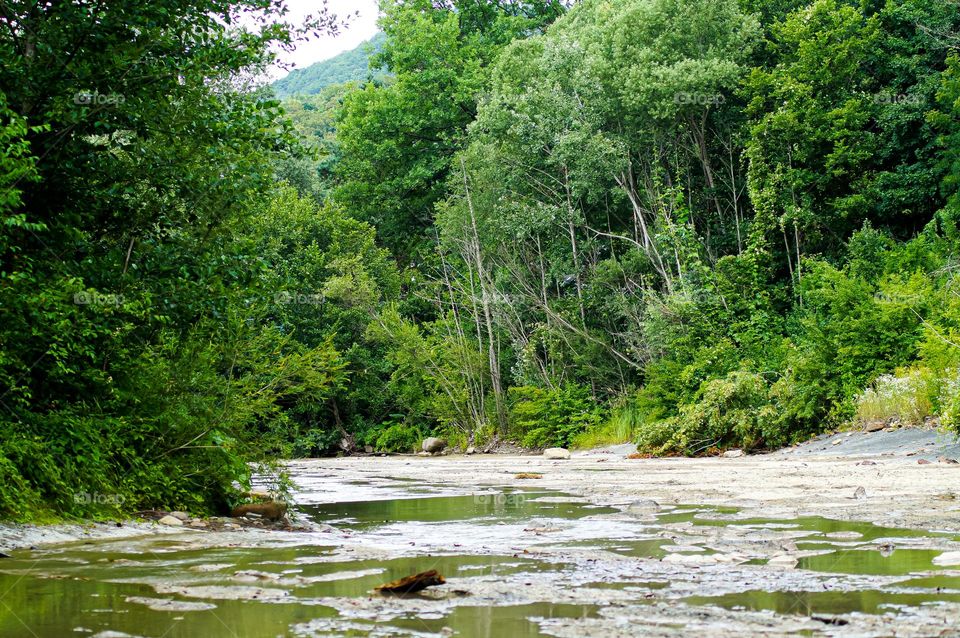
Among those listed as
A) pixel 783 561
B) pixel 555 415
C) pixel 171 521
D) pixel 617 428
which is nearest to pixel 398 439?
pixel 555 415

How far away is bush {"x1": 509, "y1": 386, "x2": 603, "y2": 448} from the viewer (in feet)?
98.8

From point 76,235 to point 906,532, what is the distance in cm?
739

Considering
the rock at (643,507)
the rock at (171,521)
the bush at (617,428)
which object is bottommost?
the bush at (617,428)

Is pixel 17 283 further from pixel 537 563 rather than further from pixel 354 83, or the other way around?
pixel 354 83

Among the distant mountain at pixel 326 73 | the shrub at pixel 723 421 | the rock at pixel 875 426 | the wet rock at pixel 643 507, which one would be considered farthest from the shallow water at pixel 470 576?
the distant mountain at pixel 326 73

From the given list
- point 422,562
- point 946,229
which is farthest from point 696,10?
point 422,562

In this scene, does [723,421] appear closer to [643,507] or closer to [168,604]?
[643,507]

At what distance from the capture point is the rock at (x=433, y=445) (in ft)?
116

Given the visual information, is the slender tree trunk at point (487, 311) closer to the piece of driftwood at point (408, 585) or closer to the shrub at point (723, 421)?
the shrub at point (723, 421)

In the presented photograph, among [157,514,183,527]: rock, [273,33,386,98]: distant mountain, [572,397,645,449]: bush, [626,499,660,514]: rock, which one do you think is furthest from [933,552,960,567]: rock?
[273,33,386,98]: distant mountain

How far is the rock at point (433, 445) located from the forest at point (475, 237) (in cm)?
101

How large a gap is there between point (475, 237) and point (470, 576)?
29060mm

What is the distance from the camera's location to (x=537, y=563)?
551cm

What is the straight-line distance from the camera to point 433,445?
117ft
